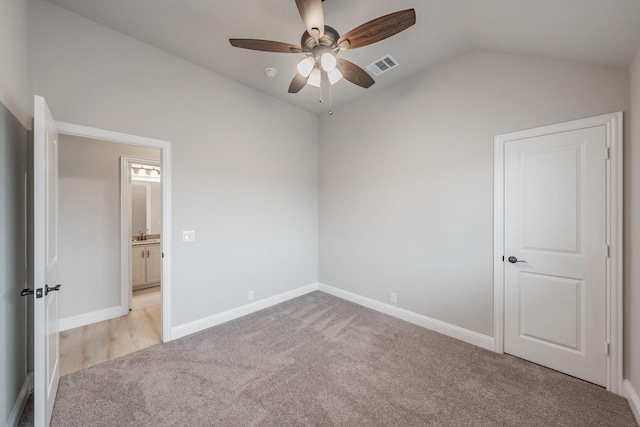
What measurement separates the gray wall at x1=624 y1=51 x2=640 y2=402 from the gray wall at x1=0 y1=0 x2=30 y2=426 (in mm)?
4115

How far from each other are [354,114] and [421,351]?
10.6 ft

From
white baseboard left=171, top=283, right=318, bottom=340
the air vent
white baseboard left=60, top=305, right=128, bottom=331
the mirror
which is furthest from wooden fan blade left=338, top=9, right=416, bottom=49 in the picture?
the mirror

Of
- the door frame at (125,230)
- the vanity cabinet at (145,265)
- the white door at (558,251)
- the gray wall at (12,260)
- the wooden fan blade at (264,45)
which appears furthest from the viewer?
the vanity cabinet at (145,265)


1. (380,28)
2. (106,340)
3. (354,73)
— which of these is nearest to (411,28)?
(354,73)

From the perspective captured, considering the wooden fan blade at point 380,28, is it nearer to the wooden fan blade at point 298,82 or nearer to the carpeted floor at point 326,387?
the wooden fan blade at point 298,82

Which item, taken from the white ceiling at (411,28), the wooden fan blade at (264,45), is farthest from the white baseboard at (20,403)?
the white ceiling at (411,28)

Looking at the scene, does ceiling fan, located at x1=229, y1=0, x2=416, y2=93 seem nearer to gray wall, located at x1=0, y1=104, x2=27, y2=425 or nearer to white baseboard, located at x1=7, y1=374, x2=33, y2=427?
gray wall, located at x1=0, y1=104, x2=27, y2=425

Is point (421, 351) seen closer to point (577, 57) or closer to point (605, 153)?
point (605, 153)

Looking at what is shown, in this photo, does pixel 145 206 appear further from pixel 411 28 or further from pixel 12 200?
pixel 411 28

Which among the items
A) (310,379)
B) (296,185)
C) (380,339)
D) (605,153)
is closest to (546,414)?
(380,339)

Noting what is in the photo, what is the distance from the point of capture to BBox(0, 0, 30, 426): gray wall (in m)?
1.46

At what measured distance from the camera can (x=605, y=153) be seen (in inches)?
77.1

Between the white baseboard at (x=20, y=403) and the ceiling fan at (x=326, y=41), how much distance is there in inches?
115

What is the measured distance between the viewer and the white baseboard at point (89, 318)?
118 inches
